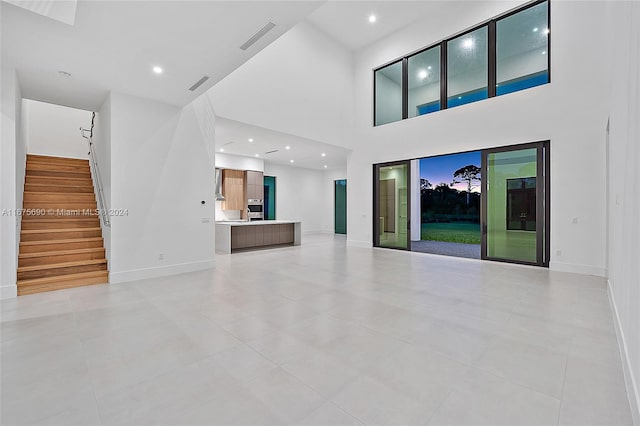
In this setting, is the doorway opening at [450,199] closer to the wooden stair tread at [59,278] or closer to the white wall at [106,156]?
the white wall at [106,156]

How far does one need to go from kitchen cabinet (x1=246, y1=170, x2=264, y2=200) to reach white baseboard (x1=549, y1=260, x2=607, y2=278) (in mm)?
9053

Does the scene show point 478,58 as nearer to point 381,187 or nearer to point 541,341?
point 381,187

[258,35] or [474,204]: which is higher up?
[258,35]

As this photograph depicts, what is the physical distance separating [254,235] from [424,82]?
6.60 m

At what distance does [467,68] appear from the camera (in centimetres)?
720

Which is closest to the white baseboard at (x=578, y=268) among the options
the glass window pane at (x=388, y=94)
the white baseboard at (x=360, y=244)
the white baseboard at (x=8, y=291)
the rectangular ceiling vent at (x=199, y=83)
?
the white baseboard at (x=360, y=244)

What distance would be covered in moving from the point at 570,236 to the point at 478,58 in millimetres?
4608

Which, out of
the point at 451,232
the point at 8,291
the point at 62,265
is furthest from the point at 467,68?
the point at 8,291

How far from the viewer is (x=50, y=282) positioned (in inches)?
172

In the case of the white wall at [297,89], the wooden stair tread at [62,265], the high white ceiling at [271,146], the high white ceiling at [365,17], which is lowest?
the wooden stair tread at [62,265]

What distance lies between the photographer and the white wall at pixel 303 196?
41.2 ft

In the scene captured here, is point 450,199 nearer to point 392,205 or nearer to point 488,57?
point 392,205

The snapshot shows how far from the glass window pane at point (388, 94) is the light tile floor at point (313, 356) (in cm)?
584

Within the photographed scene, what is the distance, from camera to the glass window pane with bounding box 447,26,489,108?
6.93 m
